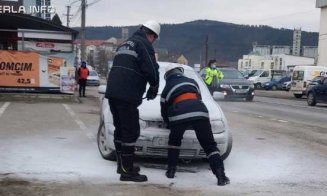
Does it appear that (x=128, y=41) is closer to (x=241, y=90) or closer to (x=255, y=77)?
(x=241, y=90)

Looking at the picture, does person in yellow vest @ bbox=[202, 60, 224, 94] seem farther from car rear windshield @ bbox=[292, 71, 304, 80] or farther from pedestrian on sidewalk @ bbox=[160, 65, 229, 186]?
car rear windshield @ bbox=[292, 71, 304, 80]

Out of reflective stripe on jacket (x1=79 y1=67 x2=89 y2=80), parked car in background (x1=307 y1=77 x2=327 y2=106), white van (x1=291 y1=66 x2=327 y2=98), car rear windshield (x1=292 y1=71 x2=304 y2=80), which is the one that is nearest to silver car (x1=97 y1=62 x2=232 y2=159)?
reflective stripe on jacket (x1=79 y1=67 x2=89 y2=80)

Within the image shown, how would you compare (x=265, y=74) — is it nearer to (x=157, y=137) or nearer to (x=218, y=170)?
(x=157, y=137)

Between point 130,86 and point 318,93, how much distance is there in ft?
63.3

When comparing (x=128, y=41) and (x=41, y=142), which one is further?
(x=41, y=142)

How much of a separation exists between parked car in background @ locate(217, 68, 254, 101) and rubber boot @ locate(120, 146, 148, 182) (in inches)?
681

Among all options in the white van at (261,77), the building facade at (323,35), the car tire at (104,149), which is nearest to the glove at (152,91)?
the car tire at (104,149)

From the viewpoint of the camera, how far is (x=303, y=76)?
3272 centimetres

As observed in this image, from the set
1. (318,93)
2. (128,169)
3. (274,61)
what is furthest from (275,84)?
(128,169)

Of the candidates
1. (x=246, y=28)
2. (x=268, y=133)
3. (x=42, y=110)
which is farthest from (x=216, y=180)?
(x=246, y=28)

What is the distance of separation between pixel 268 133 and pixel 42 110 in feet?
22.8

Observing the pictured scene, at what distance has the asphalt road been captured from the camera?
6223 millimetres

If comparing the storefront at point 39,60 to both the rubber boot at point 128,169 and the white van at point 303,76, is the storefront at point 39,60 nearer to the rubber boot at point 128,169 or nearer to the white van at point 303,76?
the rubber boot at point 128,169

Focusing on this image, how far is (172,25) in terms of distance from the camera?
351ft
